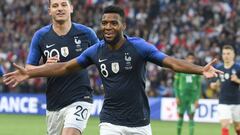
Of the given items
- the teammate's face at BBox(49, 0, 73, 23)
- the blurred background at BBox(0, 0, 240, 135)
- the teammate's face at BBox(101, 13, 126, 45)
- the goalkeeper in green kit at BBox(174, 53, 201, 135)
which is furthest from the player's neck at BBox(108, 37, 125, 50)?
the blurred background at BBox(0, 0, 240, 135)

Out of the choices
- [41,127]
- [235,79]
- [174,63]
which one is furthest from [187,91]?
[174,63]

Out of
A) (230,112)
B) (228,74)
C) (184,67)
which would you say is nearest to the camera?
(184,67)

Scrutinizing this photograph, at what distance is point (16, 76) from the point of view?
748cm

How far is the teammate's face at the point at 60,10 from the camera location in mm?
9164

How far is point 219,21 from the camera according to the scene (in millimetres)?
28250

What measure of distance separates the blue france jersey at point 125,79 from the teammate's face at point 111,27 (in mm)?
233

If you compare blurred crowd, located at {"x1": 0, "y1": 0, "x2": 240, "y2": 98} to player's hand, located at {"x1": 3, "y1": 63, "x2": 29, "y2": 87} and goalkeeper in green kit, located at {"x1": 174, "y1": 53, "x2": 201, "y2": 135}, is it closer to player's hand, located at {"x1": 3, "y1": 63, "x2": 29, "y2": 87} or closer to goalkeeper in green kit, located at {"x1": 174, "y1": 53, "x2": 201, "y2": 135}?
goalkeeper in green kit, located at {"x1": 174, "y1": 53, "x2": 201, "y2": 135}

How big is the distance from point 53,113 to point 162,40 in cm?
1918

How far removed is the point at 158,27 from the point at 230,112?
48.5 ft

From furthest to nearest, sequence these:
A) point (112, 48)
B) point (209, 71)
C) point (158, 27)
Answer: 1. point (158, 27)
2. point (112, 48)
3. point (209, 71)

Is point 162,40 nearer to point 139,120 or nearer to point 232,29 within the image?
point 232,29

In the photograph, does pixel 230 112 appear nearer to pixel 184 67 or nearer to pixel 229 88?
pixel 229 88

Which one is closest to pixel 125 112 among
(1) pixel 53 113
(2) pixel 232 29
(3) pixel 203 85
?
(1) pixel 53 113

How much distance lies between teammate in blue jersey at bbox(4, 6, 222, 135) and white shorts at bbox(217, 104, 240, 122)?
7.16 metres
